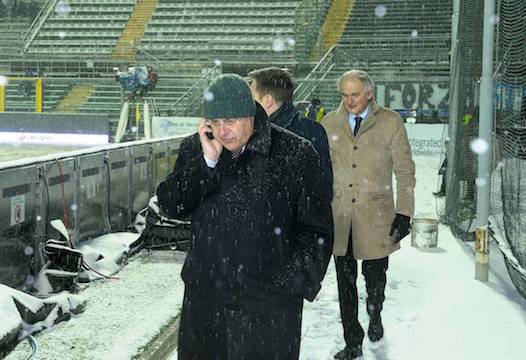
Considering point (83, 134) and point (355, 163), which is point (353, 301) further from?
point (83, 134)

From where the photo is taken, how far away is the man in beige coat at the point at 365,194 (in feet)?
15.3

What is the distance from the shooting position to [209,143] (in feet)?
8.39

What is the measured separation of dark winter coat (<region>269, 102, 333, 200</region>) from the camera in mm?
3930

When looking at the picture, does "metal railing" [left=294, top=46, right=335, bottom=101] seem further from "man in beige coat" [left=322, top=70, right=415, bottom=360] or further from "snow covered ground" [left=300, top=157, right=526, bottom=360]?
"man in beige coat" [left=322, top=70, right=415, bottom=360]

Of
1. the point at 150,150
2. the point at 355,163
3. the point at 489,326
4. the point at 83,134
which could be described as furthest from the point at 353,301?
the point at 83,134

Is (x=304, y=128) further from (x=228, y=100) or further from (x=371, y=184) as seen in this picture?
(x=228, y=100)

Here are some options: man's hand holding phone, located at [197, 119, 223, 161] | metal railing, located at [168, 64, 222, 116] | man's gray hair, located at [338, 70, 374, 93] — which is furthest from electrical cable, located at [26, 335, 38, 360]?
metal railing, located at [168, 64, 222, 116]

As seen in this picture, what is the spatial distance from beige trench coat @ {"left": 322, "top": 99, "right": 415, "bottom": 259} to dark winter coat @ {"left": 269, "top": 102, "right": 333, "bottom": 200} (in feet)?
2.02

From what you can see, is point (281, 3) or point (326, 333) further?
point (281, 3)

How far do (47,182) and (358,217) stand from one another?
13.5 feet

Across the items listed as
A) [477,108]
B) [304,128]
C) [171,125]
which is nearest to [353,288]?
[304,128]

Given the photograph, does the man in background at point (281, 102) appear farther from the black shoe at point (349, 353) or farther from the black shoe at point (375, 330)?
the black shoe at point (375, 330)

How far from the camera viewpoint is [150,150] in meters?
11.2

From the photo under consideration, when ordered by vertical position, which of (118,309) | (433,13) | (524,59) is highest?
(433,13)
